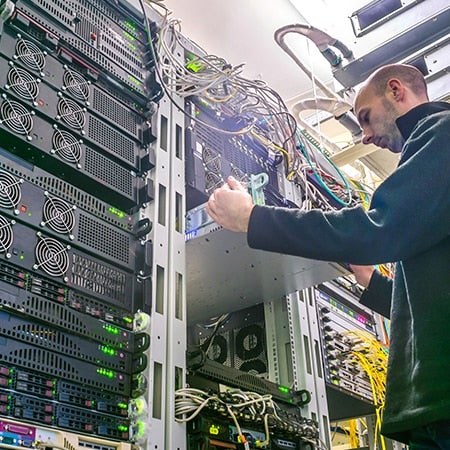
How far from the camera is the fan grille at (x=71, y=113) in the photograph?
1.33m

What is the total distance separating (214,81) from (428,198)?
88 centimetres

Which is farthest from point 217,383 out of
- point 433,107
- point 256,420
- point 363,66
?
point 363,66

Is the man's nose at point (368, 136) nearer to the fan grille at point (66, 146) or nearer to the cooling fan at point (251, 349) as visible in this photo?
the fan grille at point (66, 146)

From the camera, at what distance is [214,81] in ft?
5.69

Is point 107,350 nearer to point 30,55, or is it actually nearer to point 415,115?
point 30,55

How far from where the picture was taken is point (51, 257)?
3.86 feet

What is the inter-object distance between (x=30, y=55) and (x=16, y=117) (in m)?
0.19

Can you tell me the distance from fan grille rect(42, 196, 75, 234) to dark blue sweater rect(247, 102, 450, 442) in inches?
16.0

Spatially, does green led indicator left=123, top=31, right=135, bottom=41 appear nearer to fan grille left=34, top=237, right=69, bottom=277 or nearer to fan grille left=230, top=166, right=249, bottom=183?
fan grille left=230, top=166, right=249, bottom=183

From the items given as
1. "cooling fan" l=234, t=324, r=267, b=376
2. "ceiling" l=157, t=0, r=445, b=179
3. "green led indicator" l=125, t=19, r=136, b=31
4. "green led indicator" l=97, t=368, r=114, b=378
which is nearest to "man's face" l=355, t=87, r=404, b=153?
"green led indicator" l=125, t=19, r=136, b=31

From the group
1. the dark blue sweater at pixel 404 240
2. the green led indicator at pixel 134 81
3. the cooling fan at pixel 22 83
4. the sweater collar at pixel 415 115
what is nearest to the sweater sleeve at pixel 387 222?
the dark blue sweater at pixel 404 240

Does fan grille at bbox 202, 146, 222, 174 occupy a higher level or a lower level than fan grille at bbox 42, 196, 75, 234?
higher

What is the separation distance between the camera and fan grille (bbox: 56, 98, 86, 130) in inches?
52.3

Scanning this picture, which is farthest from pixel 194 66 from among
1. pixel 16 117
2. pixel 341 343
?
pixel 341 343
